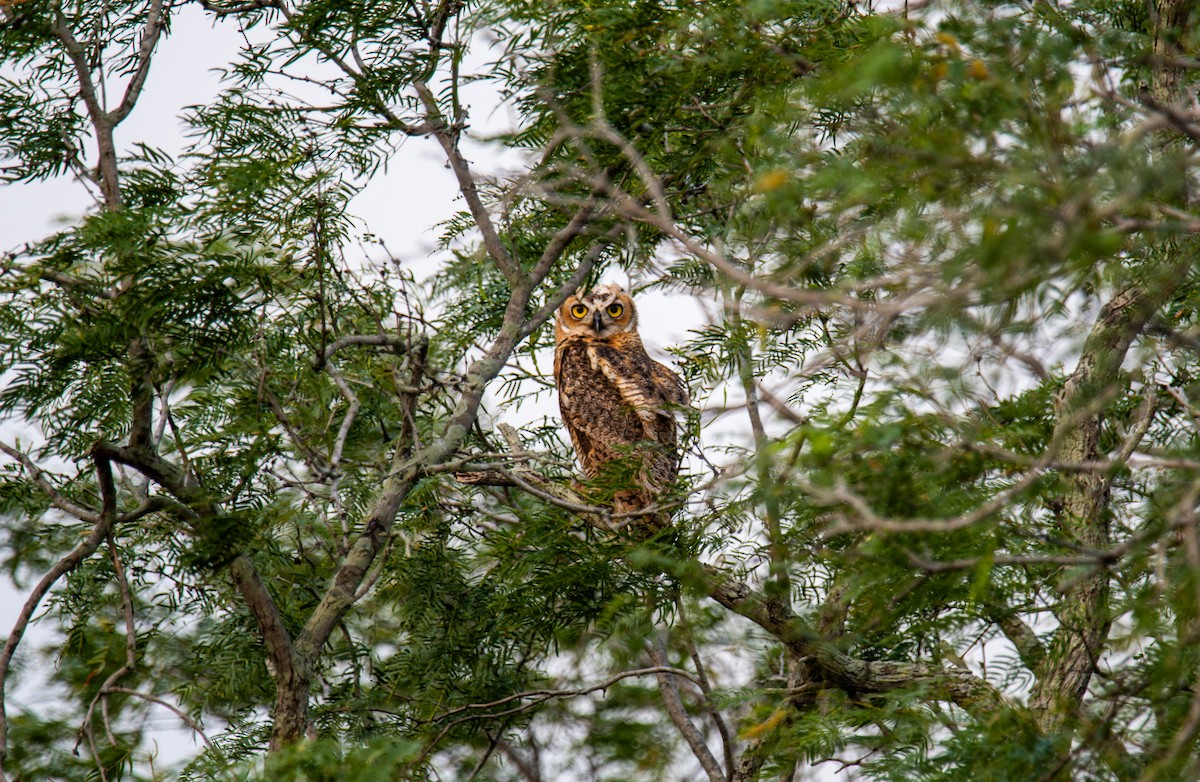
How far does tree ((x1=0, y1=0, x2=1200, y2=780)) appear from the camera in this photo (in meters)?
2.11

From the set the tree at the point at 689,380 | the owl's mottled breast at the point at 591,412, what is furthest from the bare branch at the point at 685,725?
the owl's mottled breast at the point at 591,412

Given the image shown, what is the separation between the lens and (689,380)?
17.2 feet

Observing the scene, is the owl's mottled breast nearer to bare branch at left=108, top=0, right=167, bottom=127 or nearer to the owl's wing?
the owl's wing

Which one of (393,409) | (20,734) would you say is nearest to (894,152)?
(393,409)

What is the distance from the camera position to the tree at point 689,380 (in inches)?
83.0

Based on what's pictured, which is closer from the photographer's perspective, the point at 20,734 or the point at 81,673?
the point at 20,734

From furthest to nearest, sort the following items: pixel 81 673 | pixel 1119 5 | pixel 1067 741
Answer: pixel 81 673
pixel 1119 5
pixel 1067 741

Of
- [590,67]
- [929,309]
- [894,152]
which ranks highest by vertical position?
[590,67]

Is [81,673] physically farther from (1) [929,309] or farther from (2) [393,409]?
(1) [929,309]

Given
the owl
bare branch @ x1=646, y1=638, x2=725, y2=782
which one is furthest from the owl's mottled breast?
bare branch @ x1=646, y1=638, x2=725, y2=782

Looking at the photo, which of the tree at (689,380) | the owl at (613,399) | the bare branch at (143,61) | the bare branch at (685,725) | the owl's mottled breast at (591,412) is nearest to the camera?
the tree at (689,380)

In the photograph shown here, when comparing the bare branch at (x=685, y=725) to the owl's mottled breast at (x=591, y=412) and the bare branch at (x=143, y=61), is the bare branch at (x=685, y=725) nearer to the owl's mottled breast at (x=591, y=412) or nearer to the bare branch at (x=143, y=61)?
the owl's mottled breast at (x=591, y=412)

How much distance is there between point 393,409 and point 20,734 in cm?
236

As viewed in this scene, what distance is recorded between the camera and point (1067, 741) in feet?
8.26
